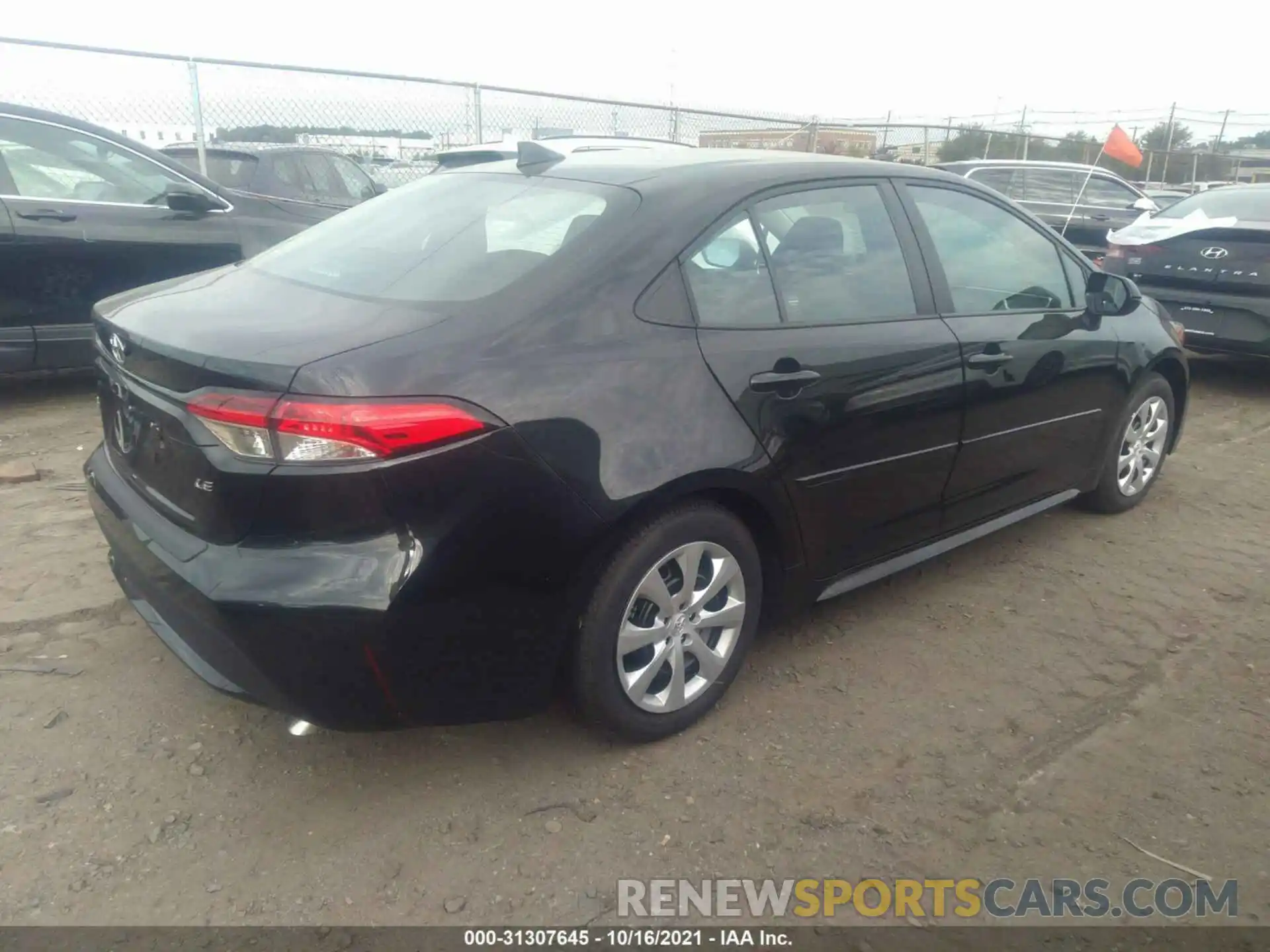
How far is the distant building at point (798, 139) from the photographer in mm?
12828

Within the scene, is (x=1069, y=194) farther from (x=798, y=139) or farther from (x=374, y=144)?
(x=374, y=144)

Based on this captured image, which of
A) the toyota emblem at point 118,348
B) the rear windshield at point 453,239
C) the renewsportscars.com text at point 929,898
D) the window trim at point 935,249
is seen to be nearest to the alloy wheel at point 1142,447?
the window trim at point 935,249

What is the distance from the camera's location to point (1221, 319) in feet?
21.7

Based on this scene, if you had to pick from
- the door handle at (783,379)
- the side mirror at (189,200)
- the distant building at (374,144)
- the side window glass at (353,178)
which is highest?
the distant building at (374,144)

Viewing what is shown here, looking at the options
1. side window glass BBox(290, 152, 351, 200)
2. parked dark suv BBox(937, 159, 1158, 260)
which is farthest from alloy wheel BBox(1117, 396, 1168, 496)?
side window glass BBox(290, 152, 351, 200)

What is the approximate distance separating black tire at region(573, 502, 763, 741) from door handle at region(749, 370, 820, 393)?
0.36 meters

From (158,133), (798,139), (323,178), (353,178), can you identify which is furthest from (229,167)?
(798,139)

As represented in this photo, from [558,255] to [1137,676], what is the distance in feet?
7.72

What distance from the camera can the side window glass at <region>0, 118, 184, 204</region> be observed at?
528 cm

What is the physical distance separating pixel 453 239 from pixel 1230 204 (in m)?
6.71

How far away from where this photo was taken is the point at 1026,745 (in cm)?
282

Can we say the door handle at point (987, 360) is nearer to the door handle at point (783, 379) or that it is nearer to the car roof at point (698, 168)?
the car roof at point (698, 168)

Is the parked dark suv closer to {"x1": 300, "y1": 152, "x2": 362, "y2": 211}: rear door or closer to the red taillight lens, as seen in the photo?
{"x1": 300, "y1": 152, "x2": 362, "y2": 211}: rear door

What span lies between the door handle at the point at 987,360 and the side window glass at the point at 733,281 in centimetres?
88
